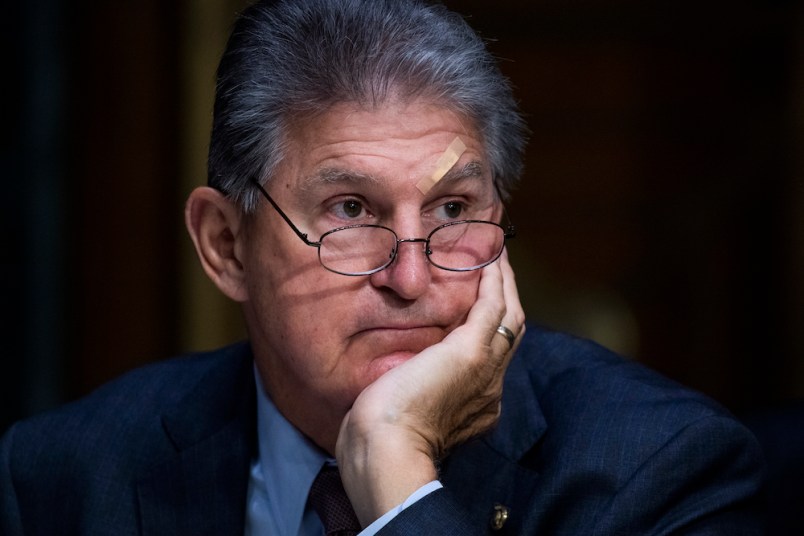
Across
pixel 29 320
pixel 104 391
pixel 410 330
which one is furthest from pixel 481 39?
pixel 29 320

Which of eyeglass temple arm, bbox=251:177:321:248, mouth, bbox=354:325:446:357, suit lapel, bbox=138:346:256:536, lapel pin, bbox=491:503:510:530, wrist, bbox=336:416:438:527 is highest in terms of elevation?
eyeglass temple arm, bbox=251:177:321:248

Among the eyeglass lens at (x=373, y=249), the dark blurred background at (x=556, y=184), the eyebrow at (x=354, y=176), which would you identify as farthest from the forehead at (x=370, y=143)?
the dark blurred background at (x=556, y=184)

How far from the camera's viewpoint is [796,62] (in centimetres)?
428

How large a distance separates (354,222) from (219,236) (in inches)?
16.0

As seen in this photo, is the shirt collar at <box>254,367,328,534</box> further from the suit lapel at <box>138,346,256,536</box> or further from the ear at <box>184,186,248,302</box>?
the ear at <box>184,186,248,302</box>

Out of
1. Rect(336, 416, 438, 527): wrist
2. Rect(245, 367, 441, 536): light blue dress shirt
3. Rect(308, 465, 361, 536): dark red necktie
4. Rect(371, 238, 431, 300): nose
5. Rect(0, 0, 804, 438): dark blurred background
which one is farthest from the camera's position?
Rect(0, 0, 804, 438): dark blurred background

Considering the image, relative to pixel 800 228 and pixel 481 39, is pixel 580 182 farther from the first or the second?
pixel 481 39

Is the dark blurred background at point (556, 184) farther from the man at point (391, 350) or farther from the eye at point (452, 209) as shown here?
the eye at point (452, 209)

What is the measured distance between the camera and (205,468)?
7.97ft

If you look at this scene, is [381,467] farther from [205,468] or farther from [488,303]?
[205,468]

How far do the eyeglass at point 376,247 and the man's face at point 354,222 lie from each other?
1cm

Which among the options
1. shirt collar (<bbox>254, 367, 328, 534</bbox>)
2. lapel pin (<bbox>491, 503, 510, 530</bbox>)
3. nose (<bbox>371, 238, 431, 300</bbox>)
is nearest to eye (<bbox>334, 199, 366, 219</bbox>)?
nose (<bbox>371, 238, 431, 300</bbox>)

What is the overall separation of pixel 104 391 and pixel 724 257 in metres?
2.59

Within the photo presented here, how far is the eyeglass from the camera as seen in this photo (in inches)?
83.0
